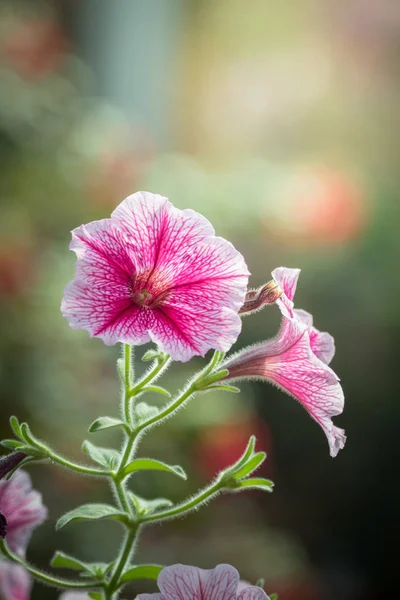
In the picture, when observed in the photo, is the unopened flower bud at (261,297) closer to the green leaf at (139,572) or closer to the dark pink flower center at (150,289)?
the dark pink flower center at (150,289)

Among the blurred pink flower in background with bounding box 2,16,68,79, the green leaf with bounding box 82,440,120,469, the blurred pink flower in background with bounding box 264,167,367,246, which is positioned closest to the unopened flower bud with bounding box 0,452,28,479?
the green leaf with bounding box 82,440,120,469

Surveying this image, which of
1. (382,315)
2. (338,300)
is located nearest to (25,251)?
(338,300)

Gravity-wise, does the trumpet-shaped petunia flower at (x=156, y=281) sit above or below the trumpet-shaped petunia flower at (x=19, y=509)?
above

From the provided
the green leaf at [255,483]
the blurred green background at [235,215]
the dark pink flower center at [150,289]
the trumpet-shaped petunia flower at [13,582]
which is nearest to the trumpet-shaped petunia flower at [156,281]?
the dark pink flower center at [150,289]

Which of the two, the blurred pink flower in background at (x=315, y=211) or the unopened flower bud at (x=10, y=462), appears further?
the blurred pink flower in background at (x=315, y=211)

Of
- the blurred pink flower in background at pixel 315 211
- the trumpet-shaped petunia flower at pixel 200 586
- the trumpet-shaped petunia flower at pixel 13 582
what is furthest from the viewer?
the blurred pink flower in background at pixel 315 211

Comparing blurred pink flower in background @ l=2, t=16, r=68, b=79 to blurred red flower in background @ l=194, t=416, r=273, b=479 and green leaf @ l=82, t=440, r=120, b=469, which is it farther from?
green leaf @ l=82, t=440, r=120, b=469
